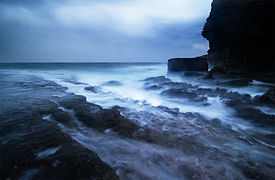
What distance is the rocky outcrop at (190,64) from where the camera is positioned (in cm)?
1216

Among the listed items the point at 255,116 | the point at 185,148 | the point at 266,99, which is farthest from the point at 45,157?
the point at 266,99

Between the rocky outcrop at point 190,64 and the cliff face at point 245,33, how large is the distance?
1.33 metres

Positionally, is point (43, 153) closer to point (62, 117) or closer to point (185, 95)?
point (62, 117)

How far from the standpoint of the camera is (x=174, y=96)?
605 cm

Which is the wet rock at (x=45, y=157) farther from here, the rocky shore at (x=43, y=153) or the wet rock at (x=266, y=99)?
the wet rock at (x=266, y=99)

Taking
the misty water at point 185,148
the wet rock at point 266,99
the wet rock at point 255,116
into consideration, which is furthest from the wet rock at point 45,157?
the wet rock at point 266,99

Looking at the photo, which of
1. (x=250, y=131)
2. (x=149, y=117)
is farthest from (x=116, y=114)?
(x=250, y=131)

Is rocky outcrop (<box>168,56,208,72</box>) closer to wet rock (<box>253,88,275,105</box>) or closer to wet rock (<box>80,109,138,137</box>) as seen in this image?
wet rock (<box>253,88,275,105</box>)

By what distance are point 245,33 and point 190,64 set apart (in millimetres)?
4132

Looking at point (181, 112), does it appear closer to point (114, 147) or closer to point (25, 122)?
point (114, 147)

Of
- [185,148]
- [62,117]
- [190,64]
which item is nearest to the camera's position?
[185,148]

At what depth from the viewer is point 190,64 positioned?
494 inches

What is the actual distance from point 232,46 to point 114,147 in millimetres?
11895

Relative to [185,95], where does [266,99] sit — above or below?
above
